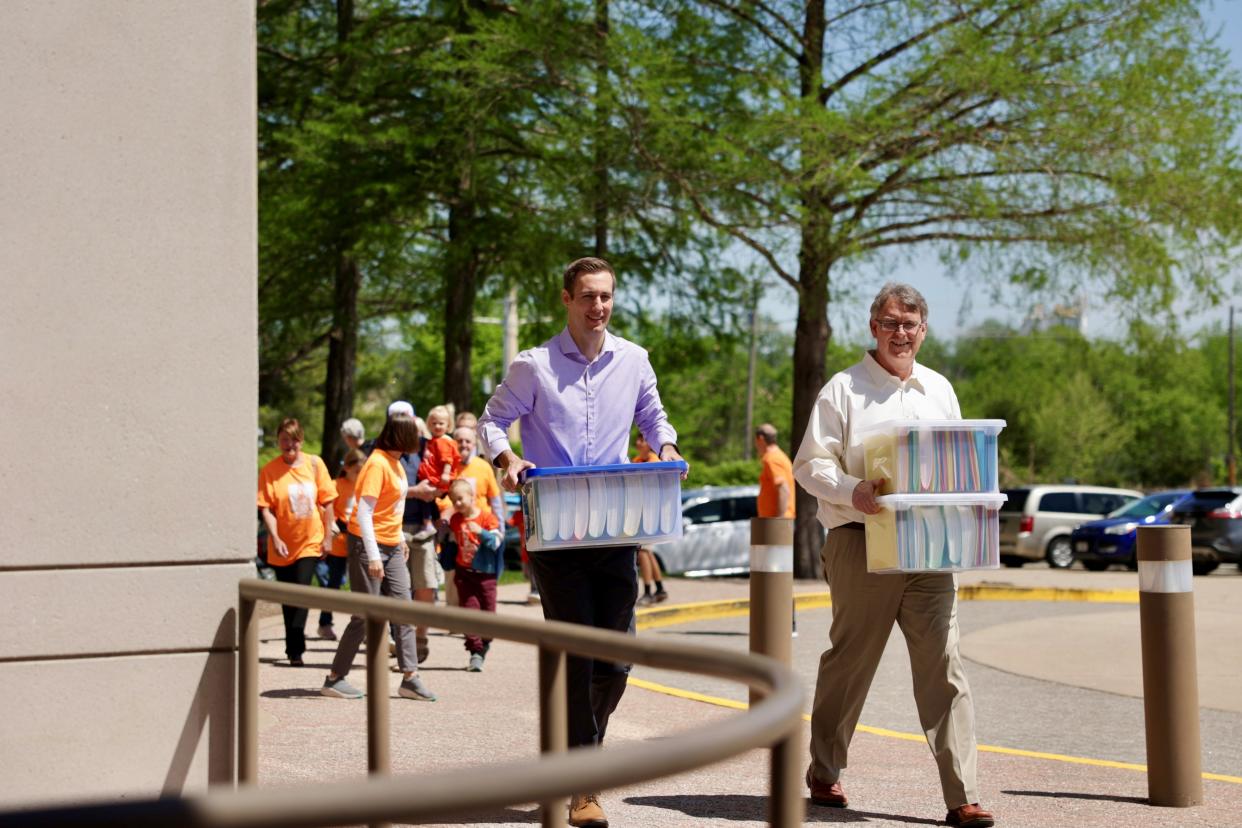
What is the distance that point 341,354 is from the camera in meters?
26.3

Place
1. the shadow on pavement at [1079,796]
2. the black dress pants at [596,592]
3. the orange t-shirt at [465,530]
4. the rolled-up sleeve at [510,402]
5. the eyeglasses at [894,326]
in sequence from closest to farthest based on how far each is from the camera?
the black dress pants at [596,592] → the rolled-up sleeve at [510,402] → the eyeglasses at [894,326] → the shadow on pavement at [1079,796] → the orange t-shirt at [465,530]

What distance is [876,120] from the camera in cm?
1912

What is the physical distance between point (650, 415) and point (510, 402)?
57 centimetres

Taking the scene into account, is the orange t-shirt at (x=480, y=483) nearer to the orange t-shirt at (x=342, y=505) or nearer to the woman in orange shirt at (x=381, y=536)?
the orange t-shirt at (x=342, y=505)

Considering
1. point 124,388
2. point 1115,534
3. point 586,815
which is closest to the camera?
point 124,388

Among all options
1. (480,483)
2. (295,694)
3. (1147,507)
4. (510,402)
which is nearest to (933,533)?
(510,402)

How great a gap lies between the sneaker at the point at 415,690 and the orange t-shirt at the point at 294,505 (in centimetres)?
279

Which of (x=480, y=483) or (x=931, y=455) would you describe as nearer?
(x=931, y=455)

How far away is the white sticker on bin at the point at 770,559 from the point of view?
745 cm

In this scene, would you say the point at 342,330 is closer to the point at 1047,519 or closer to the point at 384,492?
the point at 1047,519

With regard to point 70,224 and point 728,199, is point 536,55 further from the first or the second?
point 70,224

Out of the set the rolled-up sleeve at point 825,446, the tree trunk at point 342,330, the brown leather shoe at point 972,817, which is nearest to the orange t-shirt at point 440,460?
the rolled-up sleeve at point 825,446

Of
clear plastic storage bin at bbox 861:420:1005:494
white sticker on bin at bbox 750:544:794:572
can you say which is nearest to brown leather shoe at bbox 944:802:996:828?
clear plastic storage bin at bbox 861:420:1005:494

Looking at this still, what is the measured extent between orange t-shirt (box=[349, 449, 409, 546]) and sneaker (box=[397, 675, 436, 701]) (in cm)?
107
